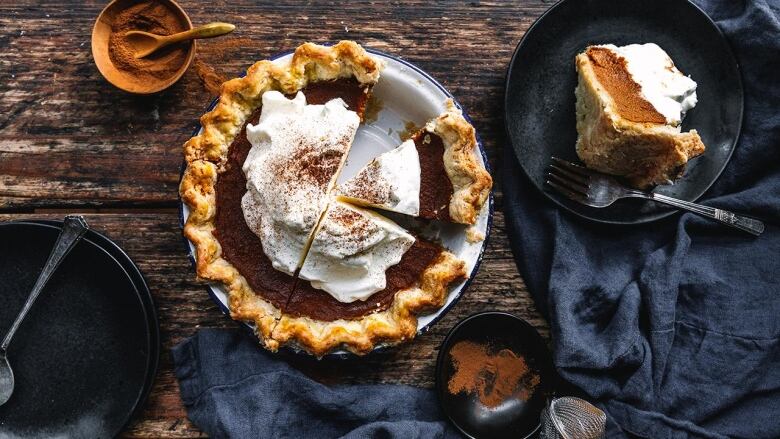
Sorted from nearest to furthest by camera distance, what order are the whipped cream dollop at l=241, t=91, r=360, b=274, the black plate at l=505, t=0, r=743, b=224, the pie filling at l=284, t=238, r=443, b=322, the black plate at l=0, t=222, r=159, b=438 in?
the whipped cream dollop at l=241, t=91, r=360, b=274 → the pie filling at l=284, t=238, r=443, b=322 → the black plate at l=0, t=222, r=159, b=438 → the black plate at l=505, t=0, r=743, b=224

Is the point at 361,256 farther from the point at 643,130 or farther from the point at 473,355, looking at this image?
the point at 643,130

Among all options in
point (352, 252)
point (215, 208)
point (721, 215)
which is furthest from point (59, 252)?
point (721, 215)

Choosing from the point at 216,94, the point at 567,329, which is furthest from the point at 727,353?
the point at 216,94

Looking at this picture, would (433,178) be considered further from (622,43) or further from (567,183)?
(622,43)

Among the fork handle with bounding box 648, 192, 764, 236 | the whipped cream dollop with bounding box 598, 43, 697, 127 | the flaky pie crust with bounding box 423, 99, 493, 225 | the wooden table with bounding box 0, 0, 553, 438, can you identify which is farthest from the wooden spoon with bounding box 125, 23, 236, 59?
the fork handle with bounding box 648, 192, 764, 236

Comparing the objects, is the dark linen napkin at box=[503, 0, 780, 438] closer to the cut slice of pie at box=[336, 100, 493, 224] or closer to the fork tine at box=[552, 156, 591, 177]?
the fork tine at box=[552, 156, 591, 177]

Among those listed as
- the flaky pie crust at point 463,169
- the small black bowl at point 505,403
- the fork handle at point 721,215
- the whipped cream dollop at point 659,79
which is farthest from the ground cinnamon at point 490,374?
the whipped cream dollop at point 659,79

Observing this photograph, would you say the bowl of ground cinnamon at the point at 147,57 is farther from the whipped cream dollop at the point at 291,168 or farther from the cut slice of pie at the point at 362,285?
the cut slice of pie at the point at 362,285
